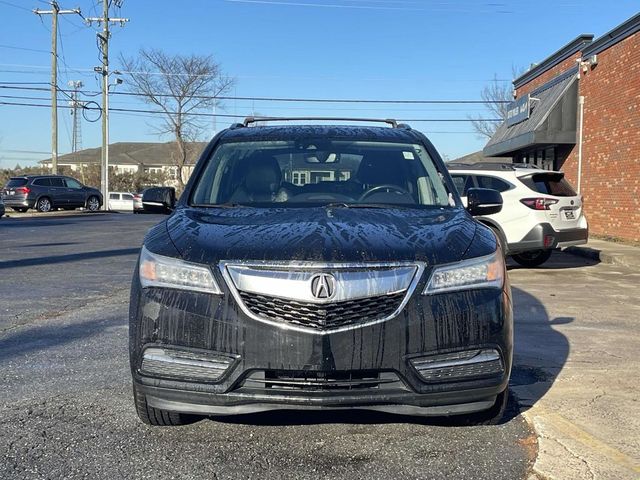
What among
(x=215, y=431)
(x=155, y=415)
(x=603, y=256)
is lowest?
(x=215, y=431)


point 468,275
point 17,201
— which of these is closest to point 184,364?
point 468,275

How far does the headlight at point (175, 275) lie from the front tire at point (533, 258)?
956 cm

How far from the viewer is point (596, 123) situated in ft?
58.4

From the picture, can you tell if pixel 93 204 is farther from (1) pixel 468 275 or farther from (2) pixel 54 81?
(1) pixel 468 275

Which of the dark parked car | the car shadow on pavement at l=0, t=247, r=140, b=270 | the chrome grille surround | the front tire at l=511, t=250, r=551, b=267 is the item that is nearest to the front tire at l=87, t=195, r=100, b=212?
the dark parked car

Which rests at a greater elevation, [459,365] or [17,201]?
[17,201]

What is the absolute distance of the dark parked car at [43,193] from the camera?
1181 inches

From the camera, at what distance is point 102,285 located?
8.91 m

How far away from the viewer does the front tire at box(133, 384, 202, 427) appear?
3396mm

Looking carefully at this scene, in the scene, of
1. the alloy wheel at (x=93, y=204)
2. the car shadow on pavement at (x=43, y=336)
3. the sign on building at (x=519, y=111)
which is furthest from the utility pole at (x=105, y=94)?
the car shadow on pavement at (x=43, y=336)

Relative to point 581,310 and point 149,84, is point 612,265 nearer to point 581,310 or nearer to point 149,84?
point 581,310

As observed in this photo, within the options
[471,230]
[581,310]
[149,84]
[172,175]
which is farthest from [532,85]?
[172,175]

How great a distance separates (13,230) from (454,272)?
58.1ft

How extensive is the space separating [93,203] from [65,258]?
75.0ft
